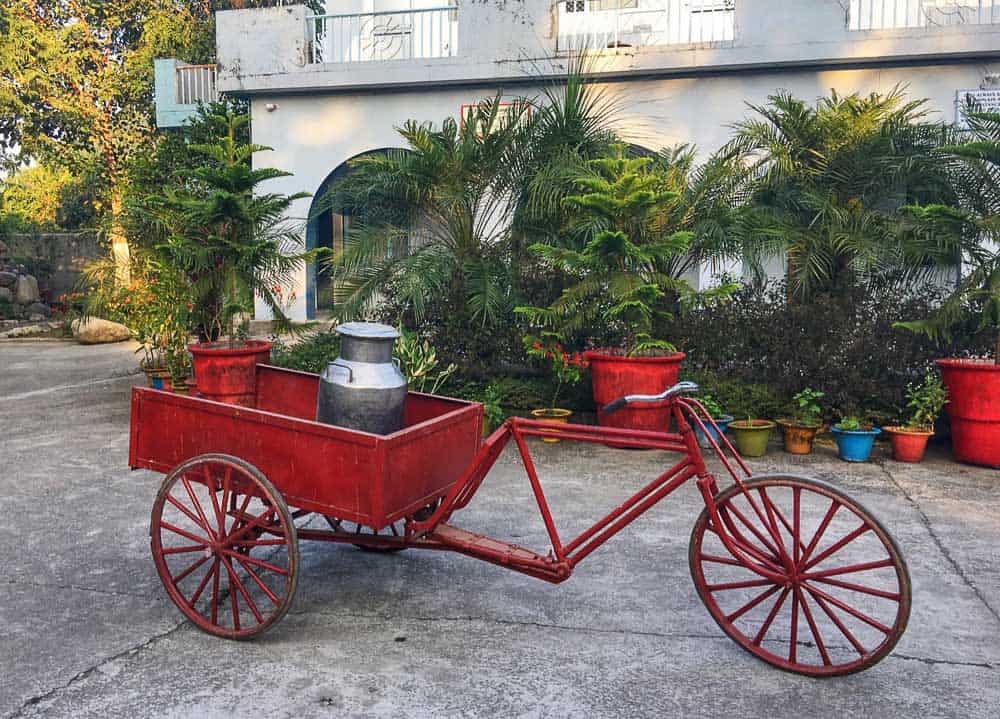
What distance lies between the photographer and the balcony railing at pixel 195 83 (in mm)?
16672

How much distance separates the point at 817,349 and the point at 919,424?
3.23 ft

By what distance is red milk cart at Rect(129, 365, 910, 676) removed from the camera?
3525mm

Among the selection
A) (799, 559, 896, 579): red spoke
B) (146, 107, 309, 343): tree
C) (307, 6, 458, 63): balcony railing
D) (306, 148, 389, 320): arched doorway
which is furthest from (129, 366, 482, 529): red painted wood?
(307, 6, 458, 63): balcony railing

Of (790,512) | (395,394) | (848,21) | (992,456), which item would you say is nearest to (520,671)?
(395,394)

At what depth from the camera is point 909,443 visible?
7.14 m

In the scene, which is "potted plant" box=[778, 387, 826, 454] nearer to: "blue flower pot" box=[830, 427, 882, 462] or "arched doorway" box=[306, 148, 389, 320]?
"blue flower pot" box=[830, 427, 882, 462]

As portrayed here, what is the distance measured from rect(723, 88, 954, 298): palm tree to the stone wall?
57.2ft

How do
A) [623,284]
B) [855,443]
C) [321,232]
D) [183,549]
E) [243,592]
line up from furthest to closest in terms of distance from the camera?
[321,232], [623,284], [855,443], [183,549], [243,592]

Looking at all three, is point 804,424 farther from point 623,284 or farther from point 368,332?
point 368,332

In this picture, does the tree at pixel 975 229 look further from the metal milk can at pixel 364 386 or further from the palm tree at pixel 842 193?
the metal milk can at pixel 364 386

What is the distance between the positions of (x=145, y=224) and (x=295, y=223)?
197 inches

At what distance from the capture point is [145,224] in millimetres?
9109

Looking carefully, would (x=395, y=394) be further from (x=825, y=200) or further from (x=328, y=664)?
(x=825, y=200)

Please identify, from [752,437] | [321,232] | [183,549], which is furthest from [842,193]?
[321,232]
